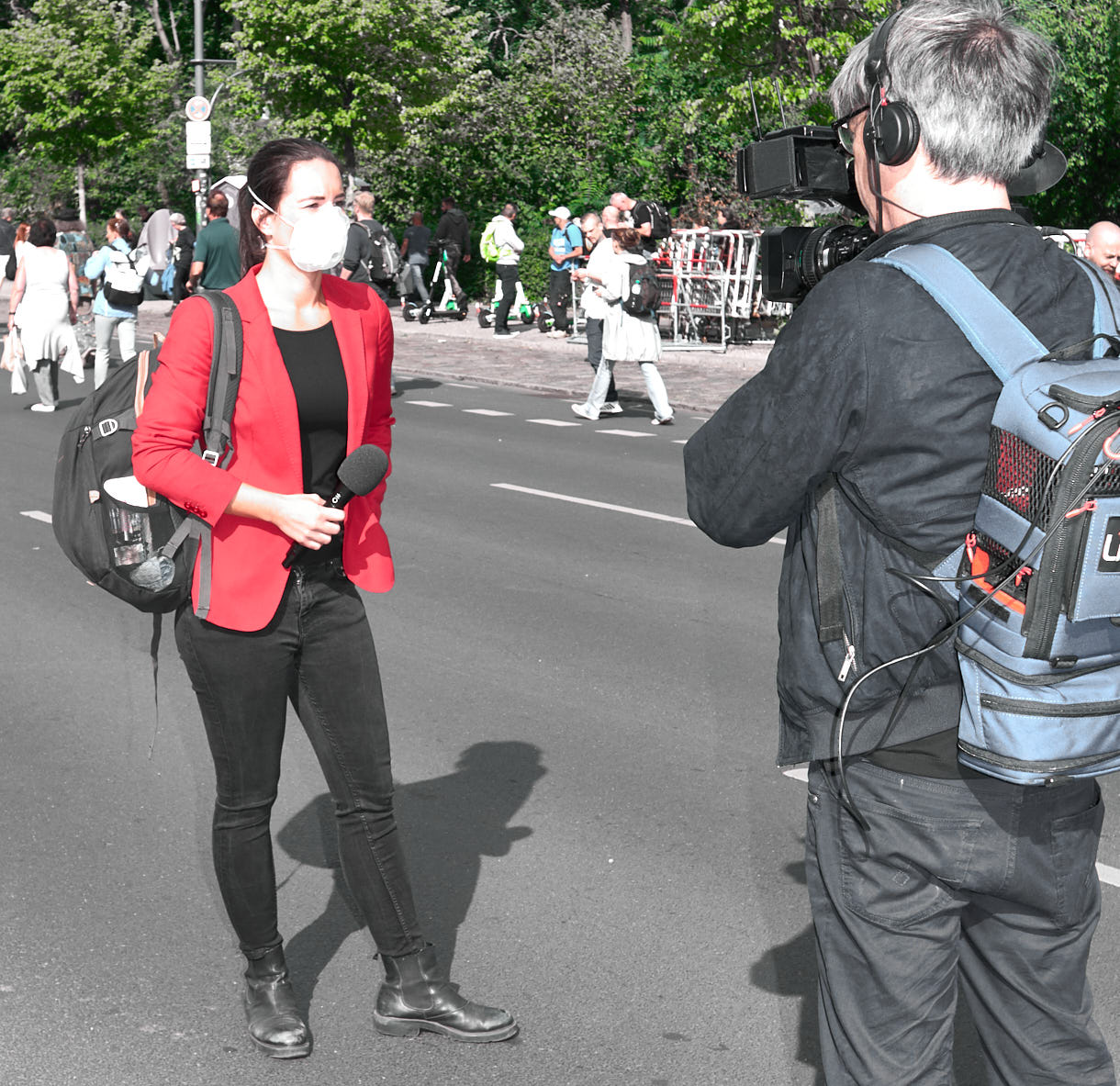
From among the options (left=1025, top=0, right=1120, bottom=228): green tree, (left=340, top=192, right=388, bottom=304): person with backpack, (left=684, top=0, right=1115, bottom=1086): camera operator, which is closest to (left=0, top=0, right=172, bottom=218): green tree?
(left=1025, top=0, right=1120, bottom=228): green tree

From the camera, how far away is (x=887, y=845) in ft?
7.00

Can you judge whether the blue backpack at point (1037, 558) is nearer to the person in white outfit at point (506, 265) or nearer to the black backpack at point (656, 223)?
the black backpack at point (656, 223)

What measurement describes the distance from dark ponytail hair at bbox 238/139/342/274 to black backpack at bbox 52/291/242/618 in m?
0.21

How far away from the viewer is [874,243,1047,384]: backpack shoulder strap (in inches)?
78.5

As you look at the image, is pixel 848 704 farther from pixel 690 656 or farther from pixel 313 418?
pixel 690 656

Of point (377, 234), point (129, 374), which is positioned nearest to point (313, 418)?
point (129, 374)

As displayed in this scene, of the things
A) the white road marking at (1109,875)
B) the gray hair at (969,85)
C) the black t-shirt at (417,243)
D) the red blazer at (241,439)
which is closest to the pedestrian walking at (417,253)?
the black t-shirt at (417,243)

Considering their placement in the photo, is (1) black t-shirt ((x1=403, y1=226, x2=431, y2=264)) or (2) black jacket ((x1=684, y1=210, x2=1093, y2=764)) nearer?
(2) black jacket ((x1=684, y1=210, x2=1093, y2=764))

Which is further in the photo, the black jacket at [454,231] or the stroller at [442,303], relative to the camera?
the stroller at [442,303]

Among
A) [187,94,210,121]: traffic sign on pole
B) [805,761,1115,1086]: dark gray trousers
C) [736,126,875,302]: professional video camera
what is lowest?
[805,761,1115,1086]: dark gray trousers

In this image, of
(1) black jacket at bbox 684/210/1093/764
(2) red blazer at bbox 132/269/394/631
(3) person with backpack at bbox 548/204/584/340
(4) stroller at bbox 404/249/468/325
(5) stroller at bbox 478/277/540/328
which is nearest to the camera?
(1) black jacket at bbox 684/210/1093/764

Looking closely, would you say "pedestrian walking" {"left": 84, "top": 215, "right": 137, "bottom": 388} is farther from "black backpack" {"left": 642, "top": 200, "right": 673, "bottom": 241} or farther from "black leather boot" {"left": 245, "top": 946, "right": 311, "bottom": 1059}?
"black leather boot" {"left": 245, "top": 946, "right": 311, "bottom": 1059}

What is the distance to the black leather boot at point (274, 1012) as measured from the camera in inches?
133

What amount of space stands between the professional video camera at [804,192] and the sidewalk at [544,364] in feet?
39.7
